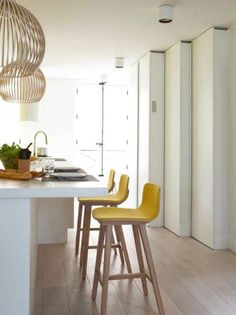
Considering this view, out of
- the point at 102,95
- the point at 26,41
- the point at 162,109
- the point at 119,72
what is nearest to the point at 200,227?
the point at 162,109

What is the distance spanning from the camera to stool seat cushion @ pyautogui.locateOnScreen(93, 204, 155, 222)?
2.39 meters

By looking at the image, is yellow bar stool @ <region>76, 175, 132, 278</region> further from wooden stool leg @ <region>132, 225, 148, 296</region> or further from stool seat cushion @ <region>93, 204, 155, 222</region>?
stool seat cushion @ <region>93, 204, 155, 222</region>

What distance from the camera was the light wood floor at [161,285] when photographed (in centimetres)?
262

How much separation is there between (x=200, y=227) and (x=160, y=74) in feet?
7.50

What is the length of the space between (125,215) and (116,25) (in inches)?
102

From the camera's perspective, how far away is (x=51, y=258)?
12.3 feet

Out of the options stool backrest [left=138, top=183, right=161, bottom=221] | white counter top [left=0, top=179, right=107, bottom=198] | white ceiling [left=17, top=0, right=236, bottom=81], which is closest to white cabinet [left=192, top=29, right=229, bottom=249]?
white ceiling [left=17, top=0, right=236, bottom=81]

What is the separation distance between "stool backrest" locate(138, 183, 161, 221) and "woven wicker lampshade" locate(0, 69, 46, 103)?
6.46 feet

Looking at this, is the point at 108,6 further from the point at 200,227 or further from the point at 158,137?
the point at 200,227

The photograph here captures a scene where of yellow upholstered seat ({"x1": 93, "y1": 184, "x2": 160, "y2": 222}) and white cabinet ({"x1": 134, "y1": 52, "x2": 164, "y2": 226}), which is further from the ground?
white cabinet ({"x1": 134, "y1": 52, "x2": 164, "y2": 226})

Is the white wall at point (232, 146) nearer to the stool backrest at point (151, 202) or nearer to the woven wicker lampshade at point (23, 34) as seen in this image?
the stool backrest at point (151, 202)

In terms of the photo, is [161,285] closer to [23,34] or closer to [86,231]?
[86,231]

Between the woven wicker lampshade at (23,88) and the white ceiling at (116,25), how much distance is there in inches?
27.2

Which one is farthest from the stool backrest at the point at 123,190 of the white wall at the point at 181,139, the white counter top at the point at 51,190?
the white wall at the point at 181,139
